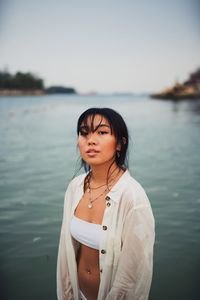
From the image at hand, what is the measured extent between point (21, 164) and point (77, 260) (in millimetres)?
6098

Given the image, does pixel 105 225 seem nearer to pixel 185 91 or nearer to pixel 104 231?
pixel 104 231

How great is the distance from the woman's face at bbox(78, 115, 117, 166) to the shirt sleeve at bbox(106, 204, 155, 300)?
32 centimetres

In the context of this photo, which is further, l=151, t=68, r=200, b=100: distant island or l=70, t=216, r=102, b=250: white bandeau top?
l=151, t=68, r=200, b=100: distant island

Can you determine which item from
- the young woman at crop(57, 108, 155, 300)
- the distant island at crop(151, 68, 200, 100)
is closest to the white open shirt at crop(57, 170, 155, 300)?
the young woman at crop(57, 108, 155, 300)

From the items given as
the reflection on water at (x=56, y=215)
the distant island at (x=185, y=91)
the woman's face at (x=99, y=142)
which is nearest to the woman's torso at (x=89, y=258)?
the woman's face at (x=99, y=142)

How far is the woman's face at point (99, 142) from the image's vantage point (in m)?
1.57

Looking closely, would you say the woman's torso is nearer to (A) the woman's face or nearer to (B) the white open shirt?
(B) the white open shirt

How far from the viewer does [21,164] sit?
299 inches

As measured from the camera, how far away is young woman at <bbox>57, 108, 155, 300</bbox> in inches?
57.6

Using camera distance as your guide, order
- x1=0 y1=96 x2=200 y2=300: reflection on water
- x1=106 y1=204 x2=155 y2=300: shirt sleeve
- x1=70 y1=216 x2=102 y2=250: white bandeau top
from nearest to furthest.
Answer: x1=106 y1=204 x2=155 y2=300: shirt sleeve, x1=70 y1=216 x2=102 y2=250: white bandeau top, x1=0 y1=96 x2=200 y2=300: reflection on water

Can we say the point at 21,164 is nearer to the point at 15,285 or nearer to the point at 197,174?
the point at 197,174

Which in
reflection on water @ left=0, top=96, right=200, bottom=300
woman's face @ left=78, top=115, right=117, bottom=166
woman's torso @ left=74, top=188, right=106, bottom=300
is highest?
woman's face @ left=78, top=115, right=117, bottom=166

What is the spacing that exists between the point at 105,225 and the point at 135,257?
0.20m

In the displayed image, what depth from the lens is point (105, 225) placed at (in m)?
1.52
